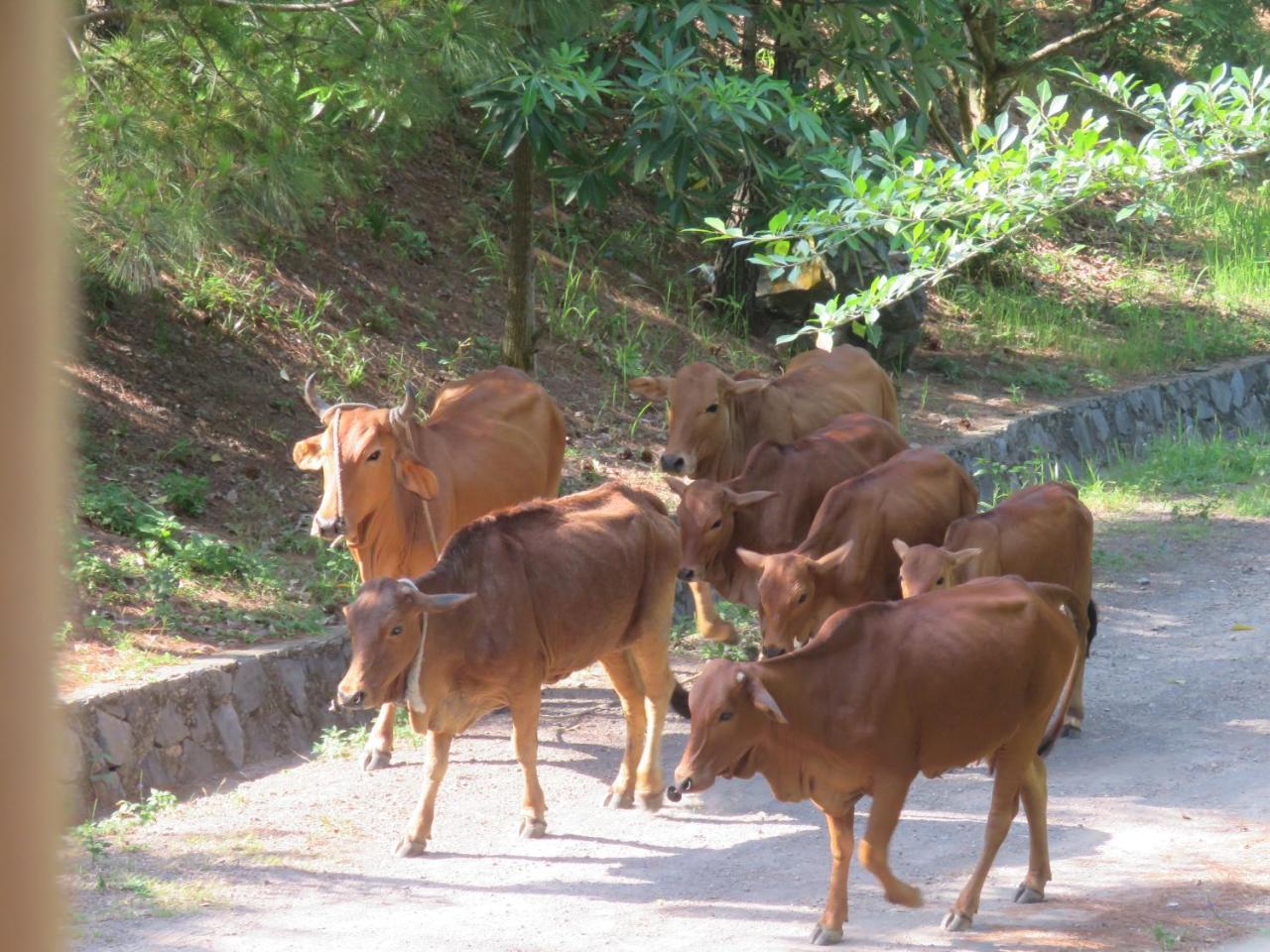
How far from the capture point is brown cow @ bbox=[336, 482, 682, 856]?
19.9 feet

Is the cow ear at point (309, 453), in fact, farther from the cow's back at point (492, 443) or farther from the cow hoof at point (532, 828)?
the cow hoof at point (532, 828)

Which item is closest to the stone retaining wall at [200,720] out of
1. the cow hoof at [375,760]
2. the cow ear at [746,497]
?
the cow hoof at [375,760]

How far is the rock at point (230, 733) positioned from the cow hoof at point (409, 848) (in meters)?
1.77

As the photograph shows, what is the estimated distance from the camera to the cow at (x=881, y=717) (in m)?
5.33

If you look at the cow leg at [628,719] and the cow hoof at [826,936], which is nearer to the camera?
the cow hoof at [826,936]

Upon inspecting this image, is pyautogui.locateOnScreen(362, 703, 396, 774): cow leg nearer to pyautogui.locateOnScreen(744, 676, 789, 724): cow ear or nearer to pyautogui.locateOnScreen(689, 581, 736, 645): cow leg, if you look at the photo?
pyautogui.locateOnScreen(689, 581, 736, 645): cow leg

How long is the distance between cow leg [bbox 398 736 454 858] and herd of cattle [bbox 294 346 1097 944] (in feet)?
0.04

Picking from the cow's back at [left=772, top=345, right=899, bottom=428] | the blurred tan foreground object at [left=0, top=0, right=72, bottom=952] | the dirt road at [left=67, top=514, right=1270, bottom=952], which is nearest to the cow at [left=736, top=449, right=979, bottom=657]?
the dirt road at [left=67, top=514, right=1270, bottom=952]

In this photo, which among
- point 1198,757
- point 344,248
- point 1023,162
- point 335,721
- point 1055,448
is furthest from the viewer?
point 1055,448

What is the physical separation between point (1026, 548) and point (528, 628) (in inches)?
102

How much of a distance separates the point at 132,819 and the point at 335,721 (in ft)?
5.97

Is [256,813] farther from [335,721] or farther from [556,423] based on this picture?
[556,423]

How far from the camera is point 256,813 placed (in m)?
6.92

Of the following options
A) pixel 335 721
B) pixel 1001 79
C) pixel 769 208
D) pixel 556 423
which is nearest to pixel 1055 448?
pixel 769 208
